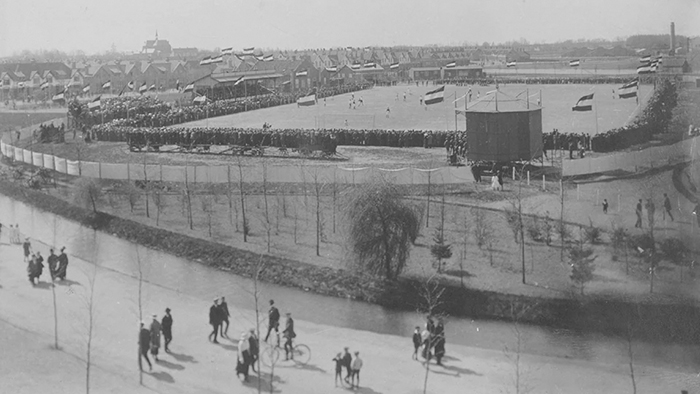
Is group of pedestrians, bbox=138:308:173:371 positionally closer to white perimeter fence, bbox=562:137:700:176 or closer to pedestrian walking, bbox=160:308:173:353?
pedestrian walking, bbox=160:308:173:353

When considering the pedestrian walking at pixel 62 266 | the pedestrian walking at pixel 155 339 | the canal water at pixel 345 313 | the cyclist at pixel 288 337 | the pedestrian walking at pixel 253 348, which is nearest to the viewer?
the pedestrian walking at pixel 253 348

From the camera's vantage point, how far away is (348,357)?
1276 cm

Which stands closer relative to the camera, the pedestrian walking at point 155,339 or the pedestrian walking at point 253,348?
the pedestrian walking at point 253,348

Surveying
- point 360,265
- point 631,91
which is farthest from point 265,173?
point 631,91

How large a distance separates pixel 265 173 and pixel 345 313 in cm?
872

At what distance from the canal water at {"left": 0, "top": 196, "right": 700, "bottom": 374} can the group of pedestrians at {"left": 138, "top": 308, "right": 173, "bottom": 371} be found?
10.7ft


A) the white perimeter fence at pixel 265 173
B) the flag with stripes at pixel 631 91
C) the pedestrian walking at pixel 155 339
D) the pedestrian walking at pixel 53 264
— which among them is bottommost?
the pedestrian walking at pixel 155 339

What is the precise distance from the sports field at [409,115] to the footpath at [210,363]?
27.1 m

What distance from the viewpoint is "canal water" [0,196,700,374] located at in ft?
48.1

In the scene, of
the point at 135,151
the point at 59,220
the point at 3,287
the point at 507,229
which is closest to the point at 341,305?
the point at 507,229

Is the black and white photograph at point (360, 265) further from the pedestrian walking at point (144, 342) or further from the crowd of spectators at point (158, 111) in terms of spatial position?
the crowd of spectators at point (158, 111)

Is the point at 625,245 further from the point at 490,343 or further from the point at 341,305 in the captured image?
the point at 341,305

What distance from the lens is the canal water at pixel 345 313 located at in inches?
577

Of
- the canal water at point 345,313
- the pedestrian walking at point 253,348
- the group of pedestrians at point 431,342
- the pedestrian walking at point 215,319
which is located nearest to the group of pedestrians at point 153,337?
the pedestrian walking at point 215,319
